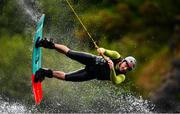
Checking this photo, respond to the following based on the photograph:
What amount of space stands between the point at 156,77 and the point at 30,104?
3.53 metres

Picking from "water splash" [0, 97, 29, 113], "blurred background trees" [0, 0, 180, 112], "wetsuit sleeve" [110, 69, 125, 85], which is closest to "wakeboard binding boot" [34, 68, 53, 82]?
"wetsuit sleeve" [110, 69, 125, 85]

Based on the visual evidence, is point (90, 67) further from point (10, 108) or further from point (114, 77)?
point (10, 108)

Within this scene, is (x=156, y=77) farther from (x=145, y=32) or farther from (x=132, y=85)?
(x=145, y=32)

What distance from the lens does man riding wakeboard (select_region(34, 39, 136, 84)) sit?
765 centimetres

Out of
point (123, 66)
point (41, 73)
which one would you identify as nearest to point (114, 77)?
point (123, 66)

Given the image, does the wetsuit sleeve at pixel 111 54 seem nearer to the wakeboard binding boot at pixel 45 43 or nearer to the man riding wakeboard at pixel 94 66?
the man riding wakeboard at pixel 94 66

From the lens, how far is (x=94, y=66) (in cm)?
793

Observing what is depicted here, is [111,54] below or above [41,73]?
above

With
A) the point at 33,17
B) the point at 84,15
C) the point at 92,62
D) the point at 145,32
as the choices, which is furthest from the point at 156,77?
the point at 92,62

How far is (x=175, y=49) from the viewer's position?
15.2 m

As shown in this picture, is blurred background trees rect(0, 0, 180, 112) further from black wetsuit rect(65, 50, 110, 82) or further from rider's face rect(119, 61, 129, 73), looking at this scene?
rider's face rect(119, 61, 129, 73)

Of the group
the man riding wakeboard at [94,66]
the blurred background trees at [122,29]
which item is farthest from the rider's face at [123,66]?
the blurred background trees at [122,29]

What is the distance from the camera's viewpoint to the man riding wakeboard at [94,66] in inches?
301

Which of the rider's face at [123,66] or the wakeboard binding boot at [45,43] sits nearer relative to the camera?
the wakeboard binding boot at [45,43]
